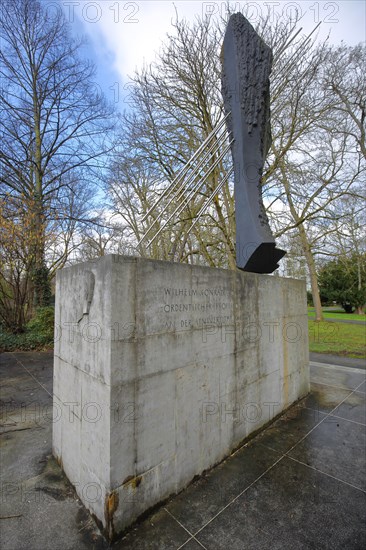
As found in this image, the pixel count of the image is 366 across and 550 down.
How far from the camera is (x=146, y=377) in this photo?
2275mm

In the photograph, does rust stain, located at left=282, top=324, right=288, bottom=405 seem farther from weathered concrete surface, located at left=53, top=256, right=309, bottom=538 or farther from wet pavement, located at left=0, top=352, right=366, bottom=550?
weathered concrete surface, located at left=53, top=256, right=309, bottom=538

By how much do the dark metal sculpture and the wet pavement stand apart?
243 centimetres

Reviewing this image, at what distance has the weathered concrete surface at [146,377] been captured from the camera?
6.87ft

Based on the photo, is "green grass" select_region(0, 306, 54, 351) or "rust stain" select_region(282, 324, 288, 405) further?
"green grass" select_region(0, 306, 54, 351)

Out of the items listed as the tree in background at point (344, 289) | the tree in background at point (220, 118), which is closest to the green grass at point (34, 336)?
the tree in background at point (220, 118)

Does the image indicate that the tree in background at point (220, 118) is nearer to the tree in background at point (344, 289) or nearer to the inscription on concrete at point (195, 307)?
the inscription on concrete at point (195, 307)

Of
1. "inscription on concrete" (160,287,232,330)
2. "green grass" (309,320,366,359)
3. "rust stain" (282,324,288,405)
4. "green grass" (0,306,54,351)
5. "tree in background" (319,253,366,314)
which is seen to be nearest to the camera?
"inscription on concrete" (160,287,232,330)

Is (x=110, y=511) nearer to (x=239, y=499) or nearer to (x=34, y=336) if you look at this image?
(x=239, y=499)

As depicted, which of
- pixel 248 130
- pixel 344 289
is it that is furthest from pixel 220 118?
pixel 344 289

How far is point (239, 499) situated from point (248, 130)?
178 inches

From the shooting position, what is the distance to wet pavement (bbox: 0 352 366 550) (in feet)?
6.77

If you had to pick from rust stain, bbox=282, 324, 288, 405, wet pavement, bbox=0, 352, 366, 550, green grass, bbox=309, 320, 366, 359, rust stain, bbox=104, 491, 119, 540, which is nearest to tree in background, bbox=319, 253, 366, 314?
green grass, bbox=309, 320, 366, 359

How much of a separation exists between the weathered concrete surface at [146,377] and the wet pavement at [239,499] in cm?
16

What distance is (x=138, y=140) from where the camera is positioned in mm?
10664
